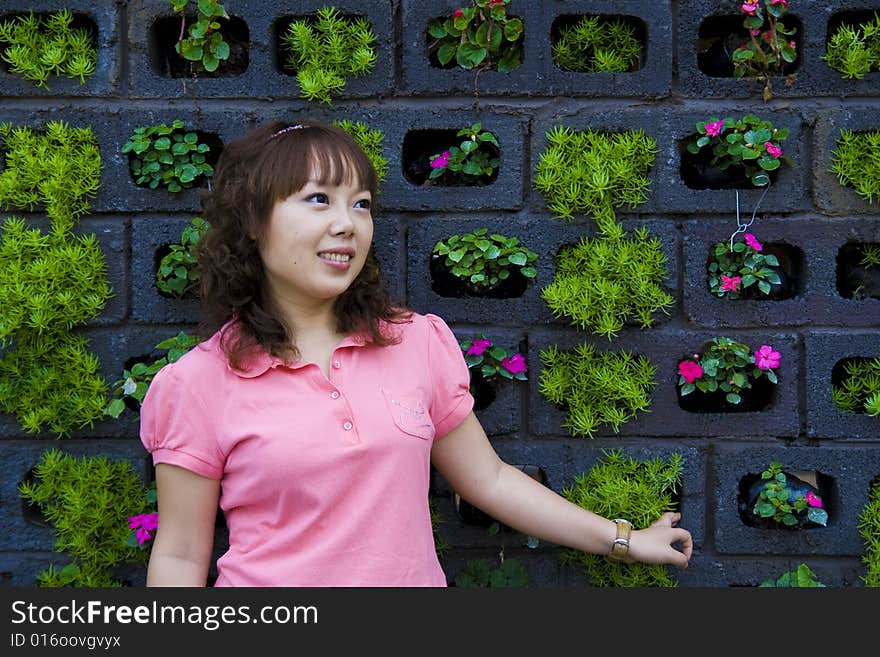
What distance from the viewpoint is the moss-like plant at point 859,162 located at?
2020 millimetres

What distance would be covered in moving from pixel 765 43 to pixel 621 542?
49.4 inches

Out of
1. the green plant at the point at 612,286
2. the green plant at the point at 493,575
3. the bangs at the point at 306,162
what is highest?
the bangs at the point at 306,162

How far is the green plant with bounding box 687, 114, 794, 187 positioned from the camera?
1.99 meters

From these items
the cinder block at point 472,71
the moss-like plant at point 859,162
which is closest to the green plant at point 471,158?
the cinder block at point 472,71

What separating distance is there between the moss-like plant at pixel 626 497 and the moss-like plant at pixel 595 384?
0.10 m

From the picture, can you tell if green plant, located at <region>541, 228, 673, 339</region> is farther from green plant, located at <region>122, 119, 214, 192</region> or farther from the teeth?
green plant, located at <region>122, 119, 214, 192</region>

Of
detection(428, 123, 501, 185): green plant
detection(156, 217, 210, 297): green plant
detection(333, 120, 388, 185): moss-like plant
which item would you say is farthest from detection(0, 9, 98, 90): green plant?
detection(428, 123, 501, 185): green plant

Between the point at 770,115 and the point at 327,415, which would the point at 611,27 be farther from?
the point at 327,415

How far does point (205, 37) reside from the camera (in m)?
2.03

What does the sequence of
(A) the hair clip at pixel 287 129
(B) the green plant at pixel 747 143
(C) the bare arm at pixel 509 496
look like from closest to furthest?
(A) the hair clip at pixel 287 129 → (C) the bare arm at pixel 509 496 → (B) the green plant at pixel 747 143

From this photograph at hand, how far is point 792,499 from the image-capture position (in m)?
2.03

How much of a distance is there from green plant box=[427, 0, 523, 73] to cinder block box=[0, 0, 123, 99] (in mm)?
782

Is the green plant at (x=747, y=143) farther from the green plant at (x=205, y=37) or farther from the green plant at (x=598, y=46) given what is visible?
the green plant at (x=205, y=37)

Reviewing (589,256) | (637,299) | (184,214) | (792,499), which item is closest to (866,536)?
(792,499)
